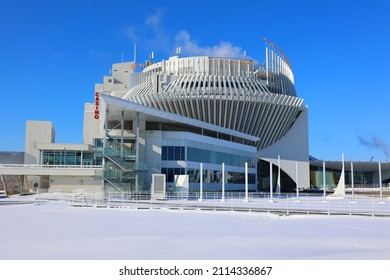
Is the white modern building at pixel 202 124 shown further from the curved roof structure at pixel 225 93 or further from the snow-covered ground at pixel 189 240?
the snow-covered ground at pixel 189 240

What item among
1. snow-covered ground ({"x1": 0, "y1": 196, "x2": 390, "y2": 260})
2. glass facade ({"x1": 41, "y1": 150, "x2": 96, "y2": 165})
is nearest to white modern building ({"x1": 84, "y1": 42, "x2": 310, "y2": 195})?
glass facade ({"x1": 41, "y1": 150, "x2": 96, "y2": 165})

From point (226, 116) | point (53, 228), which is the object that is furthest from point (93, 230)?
point (226, 116)

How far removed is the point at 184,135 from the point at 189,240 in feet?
125

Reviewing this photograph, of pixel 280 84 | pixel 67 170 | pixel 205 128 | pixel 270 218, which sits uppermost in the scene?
pixel 280 84

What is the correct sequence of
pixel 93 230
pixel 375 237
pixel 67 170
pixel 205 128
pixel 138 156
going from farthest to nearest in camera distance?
pixel 205 128
pixel 67 170
pixel 138 156
pixel 93 230
pixel 375 237

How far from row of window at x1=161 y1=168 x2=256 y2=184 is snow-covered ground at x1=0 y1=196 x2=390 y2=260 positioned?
29698 millimetres

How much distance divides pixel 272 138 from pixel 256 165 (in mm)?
9395

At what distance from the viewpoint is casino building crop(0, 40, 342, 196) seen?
1908 inches

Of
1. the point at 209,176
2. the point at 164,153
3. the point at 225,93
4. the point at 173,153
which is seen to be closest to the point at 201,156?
the point at 209,176

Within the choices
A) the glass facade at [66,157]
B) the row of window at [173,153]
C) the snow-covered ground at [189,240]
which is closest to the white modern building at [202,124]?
the row of window at [173,153]

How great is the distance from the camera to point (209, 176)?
56.7 m

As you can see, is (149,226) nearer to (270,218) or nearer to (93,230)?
(93,230)

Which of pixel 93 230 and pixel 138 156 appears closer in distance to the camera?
pixel 93 230

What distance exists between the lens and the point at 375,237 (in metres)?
16.1
